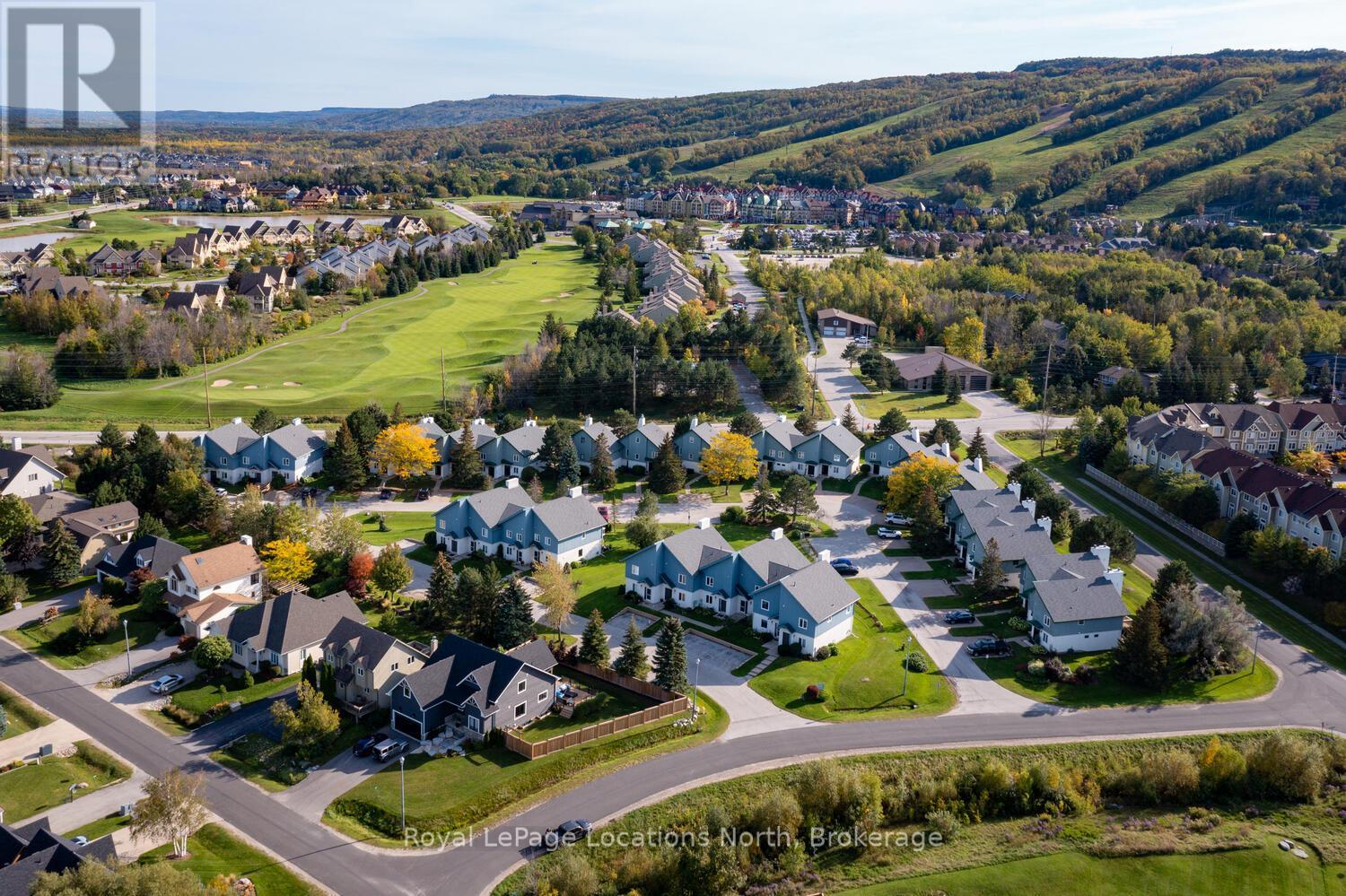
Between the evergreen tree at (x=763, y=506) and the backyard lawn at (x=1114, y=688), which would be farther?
the evergreen tree at (x=763, y=506)

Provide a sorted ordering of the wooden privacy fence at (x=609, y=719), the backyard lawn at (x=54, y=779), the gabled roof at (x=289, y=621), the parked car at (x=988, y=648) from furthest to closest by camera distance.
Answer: the parked car at (x=988, y=648) < the gabled roof at (x=289, y=621) < the wooden privacy fence at (x=609, y=719) < the backyard lawn at (x=54, y=779)

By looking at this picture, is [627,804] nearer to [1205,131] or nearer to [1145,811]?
[1145,811]

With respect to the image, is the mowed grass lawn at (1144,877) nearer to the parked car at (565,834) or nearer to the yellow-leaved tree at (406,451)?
the parked car at (565,834)

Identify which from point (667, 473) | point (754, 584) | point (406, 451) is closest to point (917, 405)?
point (667, 473)

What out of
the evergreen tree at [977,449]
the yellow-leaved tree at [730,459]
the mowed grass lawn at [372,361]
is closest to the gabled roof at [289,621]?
the yellow-leaved tree at [730,459]

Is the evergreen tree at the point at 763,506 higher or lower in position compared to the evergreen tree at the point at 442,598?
higher

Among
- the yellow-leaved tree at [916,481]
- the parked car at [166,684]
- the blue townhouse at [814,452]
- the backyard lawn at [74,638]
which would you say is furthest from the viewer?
the blue townhouse at [814,452]
